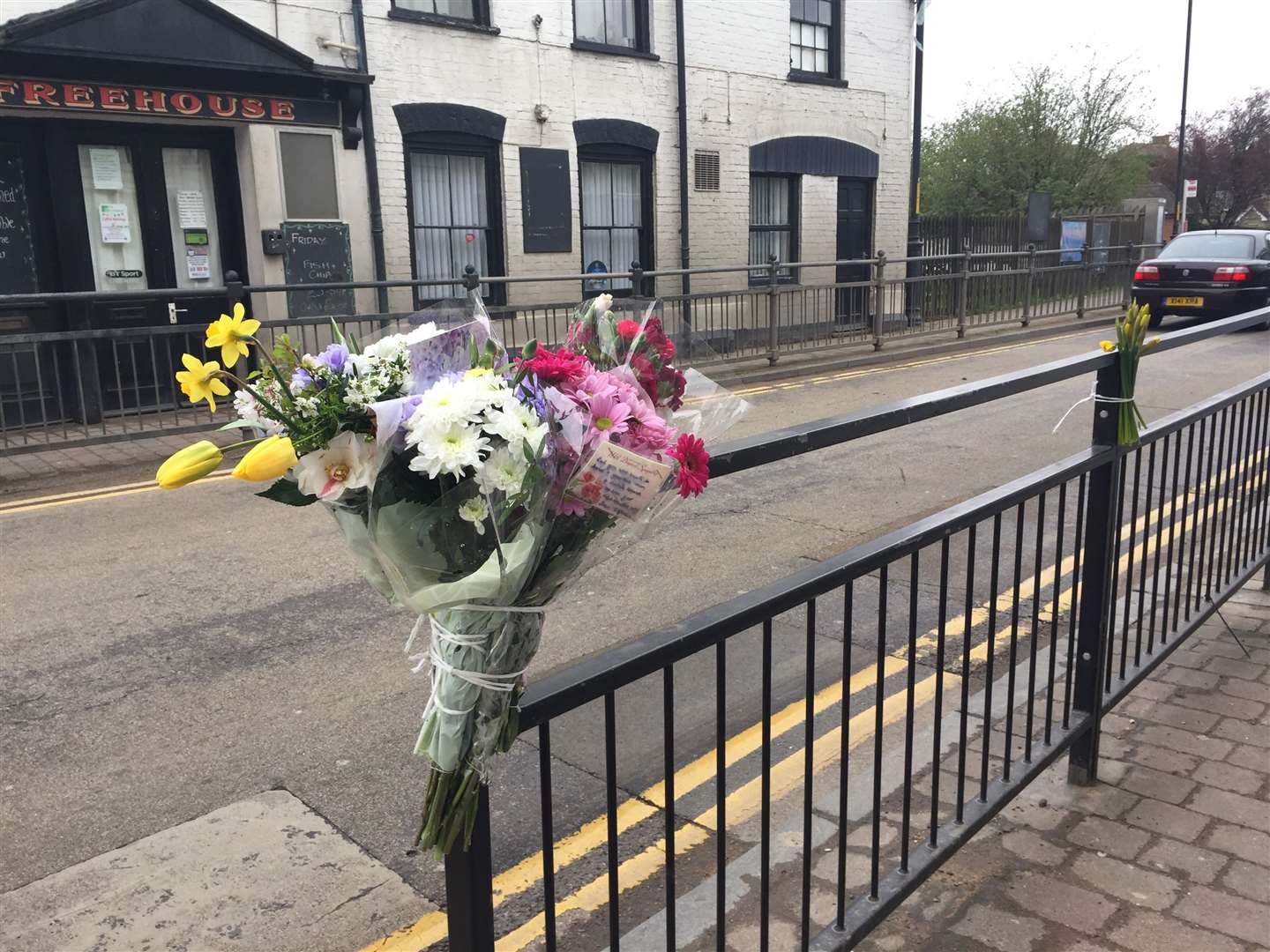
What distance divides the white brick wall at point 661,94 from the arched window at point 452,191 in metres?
0.16

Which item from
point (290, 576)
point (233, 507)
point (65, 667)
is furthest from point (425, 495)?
point (233, 507)

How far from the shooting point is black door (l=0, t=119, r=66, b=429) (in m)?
10.3

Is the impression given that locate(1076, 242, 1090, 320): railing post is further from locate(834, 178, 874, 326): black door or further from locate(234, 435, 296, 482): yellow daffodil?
locate(234, 435, 296, 482): yellow daffodil

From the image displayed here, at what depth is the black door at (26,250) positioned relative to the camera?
1031cm

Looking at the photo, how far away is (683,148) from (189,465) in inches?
603

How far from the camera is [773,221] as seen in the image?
58.6 feet

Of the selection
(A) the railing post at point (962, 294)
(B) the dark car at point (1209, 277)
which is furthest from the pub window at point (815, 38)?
(B) the dark car at point (1209, 277)

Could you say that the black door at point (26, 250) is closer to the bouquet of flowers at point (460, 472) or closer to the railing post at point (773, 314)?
the railing post at point (773, 314)

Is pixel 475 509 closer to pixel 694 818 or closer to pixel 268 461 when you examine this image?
pixel 268 461

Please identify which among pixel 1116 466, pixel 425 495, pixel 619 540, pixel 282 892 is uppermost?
pixel 425 495

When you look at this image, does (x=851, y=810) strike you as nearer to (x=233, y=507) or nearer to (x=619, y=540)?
(x=619, y=540)

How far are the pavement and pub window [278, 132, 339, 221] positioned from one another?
4607 mm

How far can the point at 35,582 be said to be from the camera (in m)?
5.99

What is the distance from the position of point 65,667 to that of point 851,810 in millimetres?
3463
